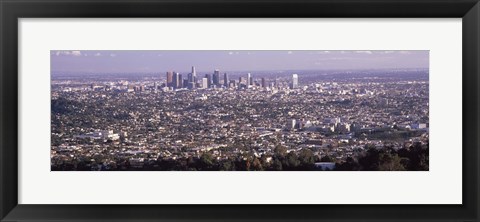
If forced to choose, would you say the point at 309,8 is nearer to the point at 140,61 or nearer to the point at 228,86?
the point at 228,86

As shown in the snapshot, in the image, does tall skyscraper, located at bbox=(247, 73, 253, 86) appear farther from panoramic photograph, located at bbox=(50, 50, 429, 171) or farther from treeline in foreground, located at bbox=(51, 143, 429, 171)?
treeline in foreground, located at bbox=(51, 143, 429, 171)

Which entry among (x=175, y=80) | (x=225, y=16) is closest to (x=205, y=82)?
(x=175, y=80)

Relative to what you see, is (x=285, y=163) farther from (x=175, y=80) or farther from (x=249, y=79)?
(x=175, y=80)

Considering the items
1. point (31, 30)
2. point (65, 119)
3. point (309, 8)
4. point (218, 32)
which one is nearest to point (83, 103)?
point (65, 119)

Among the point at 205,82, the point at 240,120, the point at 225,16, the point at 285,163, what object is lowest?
the point at 285,163

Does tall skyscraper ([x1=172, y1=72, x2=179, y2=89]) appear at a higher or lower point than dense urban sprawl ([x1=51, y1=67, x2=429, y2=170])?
higher

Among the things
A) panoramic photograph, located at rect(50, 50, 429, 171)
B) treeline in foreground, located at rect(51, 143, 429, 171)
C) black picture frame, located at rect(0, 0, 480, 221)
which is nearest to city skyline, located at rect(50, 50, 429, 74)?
panoramic photograph, located at rect(50, 50, 429, 171)
